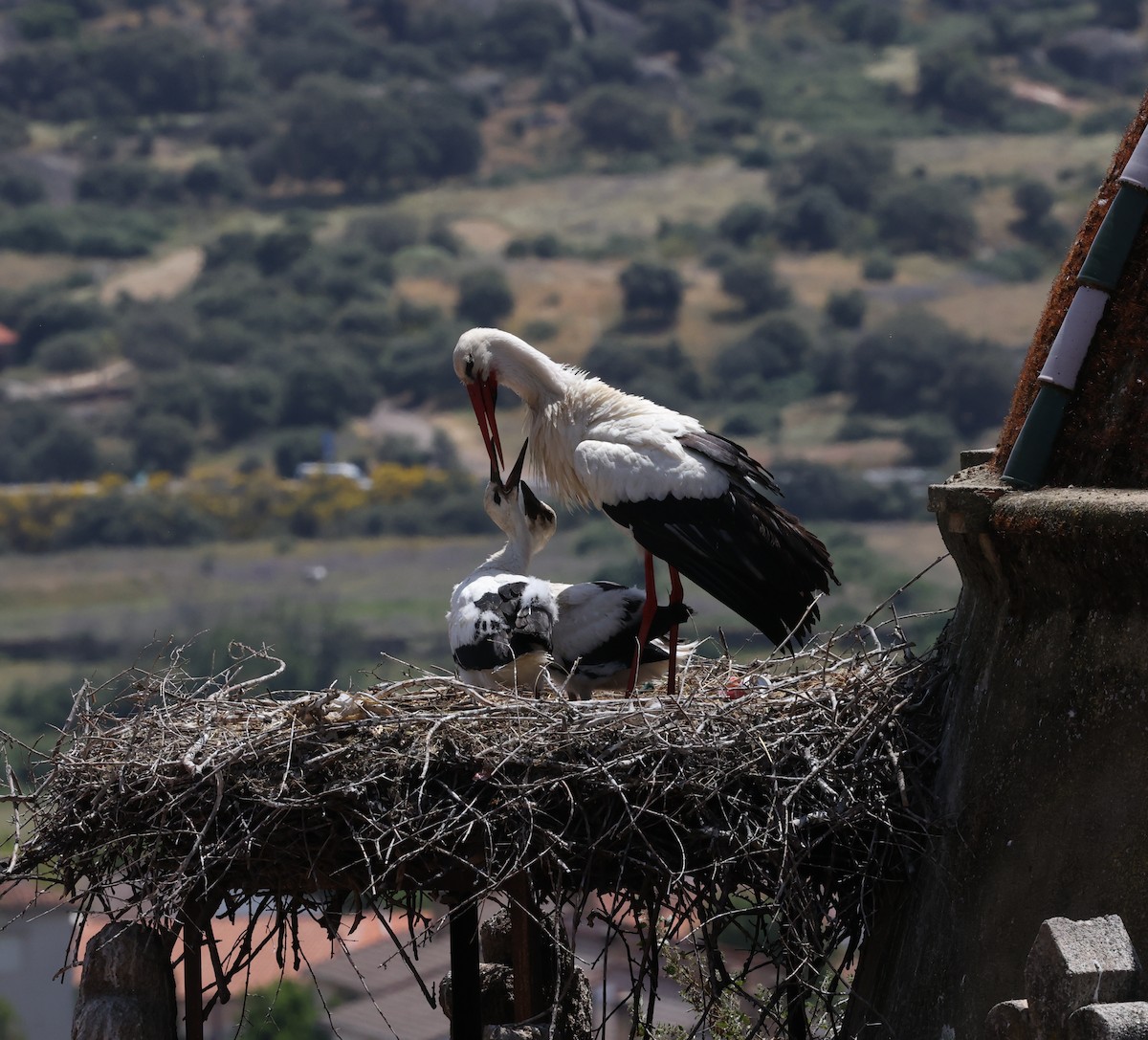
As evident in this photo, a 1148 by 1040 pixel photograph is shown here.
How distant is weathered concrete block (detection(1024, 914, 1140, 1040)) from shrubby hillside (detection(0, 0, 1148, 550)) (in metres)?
92.2

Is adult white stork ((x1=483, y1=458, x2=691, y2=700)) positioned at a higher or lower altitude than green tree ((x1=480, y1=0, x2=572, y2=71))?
higher

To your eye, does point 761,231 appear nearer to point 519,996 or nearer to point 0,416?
point 0,416

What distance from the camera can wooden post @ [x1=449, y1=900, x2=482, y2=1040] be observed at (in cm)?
799

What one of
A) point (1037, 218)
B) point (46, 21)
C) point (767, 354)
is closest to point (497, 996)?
point (767, 354)

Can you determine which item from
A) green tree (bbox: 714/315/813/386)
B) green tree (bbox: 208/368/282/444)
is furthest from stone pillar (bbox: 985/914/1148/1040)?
green tree (bbox: 208/368/282/444)

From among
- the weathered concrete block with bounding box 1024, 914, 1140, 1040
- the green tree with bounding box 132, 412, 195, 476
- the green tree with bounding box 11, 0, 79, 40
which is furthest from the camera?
the green tree with bounding box 11, 0, 79, 40

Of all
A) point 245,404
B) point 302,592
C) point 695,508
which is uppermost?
point 695,508

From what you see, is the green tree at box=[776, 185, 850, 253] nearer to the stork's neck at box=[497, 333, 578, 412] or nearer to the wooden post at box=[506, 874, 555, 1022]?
the stork's neck at box=[497, 333, 578, 412]

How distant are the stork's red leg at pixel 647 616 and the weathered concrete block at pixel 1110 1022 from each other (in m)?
4.47

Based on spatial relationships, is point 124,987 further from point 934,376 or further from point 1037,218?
point 1037,218

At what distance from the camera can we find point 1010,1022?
207 inches

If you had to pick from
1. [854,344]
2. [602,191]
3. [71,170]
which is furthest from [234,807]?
[71,170]

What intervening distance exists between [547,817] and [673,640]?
2.29m

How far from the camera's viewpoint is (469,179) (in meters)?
158
